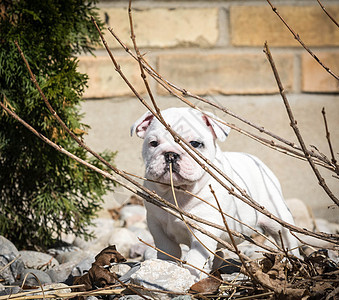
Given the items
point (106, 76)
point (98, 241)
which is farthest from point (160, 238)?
point (106, 76)

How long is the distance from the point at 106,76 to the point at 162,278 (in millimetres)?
2633

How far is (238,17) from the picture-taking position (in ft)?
13.9

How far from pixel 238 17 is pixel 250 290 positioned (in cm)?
302

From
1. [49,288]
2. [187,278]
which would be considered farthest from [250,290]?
[49,288]

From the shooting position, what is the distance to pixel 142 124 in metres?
2.25

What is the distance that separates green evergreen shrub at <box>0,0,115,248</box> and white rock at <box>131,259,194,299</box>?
112cm

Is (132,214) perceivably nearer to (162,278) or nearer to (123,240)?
(123,240)

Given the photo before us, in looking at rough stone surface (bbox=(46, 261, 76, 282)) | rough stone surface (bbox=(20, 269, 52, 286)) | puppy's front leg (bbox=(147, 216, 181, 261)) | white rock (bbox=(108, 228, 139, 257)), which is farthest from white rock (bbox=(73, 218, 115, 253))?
puppy's front leg (bbox=(147, 216, 181, 261))

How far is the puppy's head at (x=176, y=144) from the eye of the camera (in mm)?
2020

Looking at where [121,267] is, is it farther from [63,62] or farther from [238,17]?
[238,17]

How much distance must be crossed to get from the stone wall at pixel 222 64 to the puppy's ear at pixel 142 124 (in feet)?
6.26

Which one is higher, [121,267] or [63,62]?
[63,62]

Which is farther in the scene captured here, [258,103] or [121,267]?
[258,103]

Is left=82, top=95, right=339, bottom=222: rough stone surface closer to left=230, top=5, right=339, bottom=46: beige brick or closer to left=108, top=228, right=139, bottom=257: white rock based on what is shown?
left=230, top=5, right=339, bottom=46: beige brick
